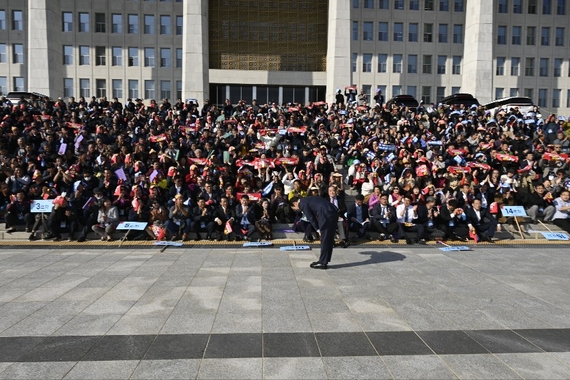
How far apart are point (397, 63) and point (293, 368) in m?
47.6

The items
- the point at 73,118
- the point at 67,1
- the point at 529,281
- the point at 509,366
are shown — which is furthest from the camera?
the point at 67,1

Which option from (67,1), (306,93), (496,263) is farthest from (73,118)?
(67,1)

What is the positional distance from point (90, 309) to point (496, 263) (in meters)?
8.13

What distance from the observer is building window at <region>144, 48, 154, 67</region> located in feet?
146

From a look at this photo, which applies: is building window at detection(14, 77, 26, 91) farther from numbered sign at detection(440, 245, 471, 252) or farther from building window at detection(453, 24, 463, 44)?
building window at detection(453, 24, 463, 44)

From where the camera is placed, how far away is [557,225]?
12.3 metres

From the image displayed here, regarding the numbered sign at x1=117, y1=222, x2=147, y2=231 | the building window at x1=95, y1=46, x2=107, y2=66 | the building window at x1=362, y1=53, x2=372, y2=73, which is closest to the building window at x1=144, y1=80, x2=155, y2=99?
the building window at x1=95, y1=46, x2=107, y2=66

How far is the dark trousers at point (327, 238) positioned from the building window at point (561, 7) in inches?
2177

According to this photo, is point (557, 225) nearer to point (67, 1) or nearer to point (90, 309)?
point (90, 309)

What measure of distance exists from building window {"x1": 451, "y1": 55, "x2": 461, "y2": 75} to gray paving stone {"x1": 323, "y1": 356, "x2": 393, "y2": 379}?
1941 inches

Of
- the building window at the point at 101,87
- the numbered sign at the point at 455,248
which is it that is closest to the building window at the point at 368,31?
the building window at the point at 101,87

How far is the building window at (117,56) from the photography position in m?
44.3

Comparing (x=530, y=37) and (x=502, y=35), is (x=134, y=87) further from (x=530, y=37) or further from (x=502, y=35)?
(x=530, y=37)

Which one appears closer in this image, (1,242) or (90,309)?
(90,309)
